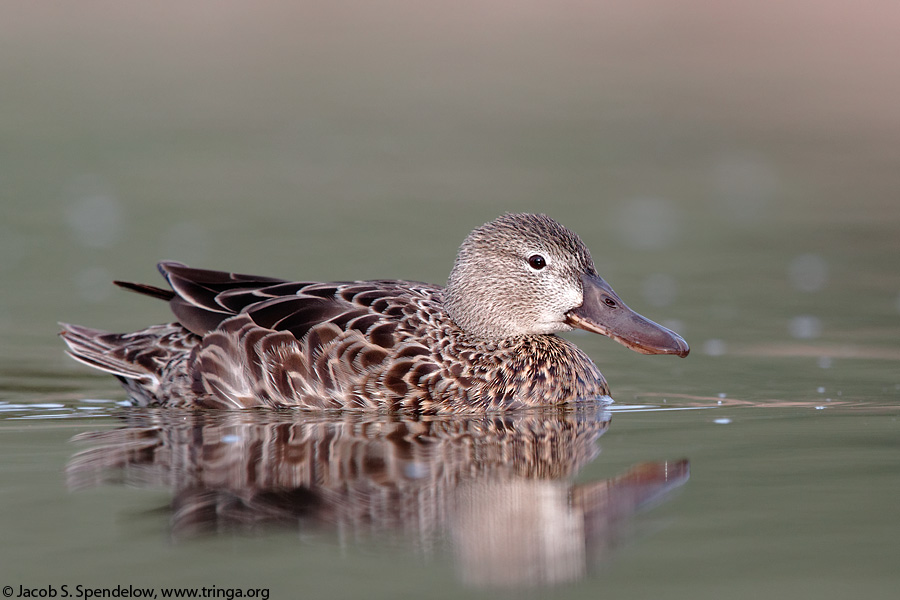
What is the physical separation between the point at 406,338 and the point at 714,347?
9.03ft

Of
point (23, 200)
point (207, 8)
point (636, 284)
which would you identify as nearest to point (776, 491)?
point (636, 284)

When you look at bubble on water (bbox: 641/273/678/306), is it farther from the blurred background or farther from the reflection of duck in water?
the reflection of duck in water

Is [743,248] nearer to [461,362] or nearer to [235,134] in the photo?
[461,362]

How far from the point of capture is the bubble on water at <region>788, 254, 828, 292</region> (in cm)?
1152

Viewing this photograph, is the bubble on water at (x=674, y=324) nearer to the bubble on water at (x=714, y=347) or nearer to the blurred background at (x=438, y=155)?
the blurred background at (x=438, y=155)

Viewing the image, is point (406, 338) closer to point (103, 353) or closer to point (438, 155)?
point (103, 353)

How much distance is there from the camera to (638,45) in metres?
31.1

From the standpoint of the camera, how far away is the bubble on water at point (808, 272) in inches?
453

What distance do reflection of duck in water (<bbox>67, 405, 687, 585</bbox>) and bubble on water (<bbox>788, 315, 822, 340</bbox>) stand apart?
277cm

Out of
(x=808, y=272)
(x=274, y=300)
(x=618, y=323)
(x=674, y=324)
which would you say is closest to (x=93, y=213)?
(x=274, y=300)

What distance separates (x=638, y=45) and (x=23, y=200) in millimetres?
19136

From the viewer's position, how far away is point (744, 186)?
54.2 ft

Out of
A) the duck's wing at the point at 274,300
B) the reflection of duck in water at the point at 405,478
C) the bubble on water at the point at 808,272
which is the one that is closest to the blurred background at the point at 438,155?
the bubble on water at the point at 808,272

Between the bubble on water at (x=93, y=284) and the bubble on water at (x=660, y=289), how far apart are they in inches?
180
